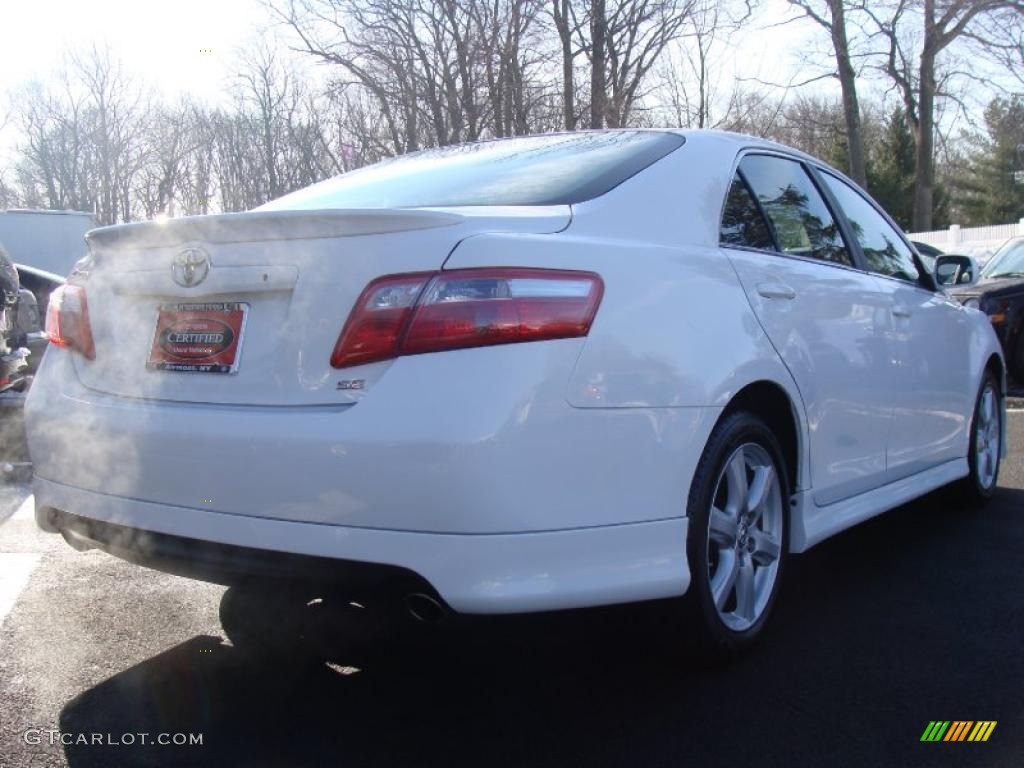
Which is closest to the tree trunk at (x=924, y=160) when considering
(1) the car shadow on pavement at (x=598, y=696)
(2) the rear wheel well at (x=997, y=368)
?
(2) the rear wheel well at (x=997, y=368)

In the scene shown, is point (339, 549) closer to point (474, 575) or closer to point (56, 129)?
point (474, 575)

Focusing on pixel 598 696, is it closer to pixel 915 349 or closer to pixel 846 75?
pixel 915 349

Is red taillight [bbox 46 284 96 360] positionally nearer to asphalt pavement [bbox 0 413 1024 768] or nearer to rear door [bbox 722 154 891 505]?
asphalt pavement [bbox 0 413 1024 768]

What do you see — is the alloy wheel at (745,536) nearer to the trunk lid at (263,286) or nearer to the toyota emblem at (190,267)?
the trunk lid at (263,286)

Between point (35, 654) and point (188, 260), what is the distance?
1386 mm

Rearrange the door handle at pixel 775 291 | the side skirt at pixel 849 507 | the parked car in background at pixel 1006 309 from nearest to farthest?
the door handle at pixel 775 291, the side skirt at pixel 849 507, the parked car in background at pixel 1006 309

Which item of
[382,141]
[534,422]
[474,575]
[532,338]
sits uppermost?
[382,141]

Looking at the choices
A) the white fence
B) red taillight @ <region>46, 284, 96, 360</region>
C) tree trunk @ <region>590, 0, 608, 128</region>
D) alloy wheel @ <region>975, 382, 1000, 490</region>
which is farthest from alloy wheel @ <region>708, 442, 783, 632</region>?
the white fence

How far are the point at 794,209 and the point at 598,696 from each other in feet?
6.33

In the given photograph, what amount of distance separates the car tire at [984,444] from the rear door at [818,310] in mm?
1448

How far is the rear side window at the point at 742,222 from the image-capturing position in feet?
10.6

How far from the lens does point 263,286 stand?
2.57 meters

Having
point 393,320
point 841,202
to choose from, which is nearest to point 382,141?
point 841,202

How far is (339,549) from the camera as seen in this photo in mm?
2367
